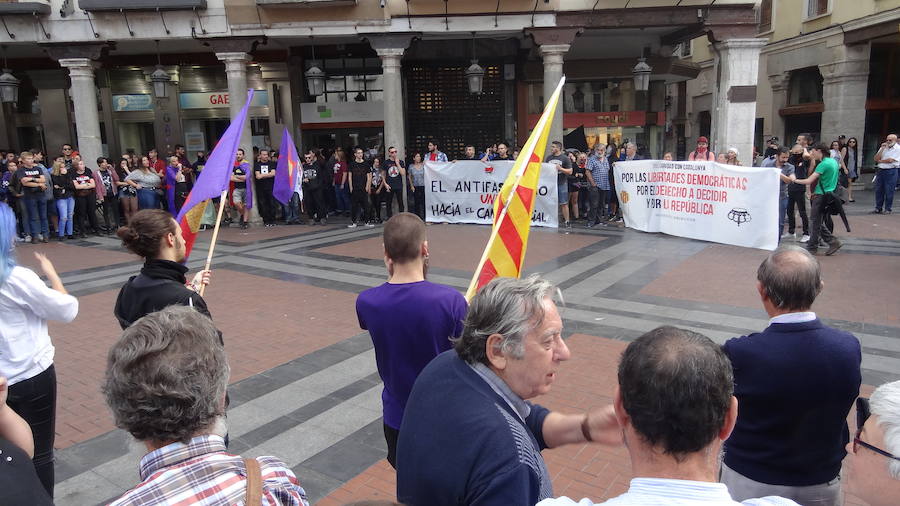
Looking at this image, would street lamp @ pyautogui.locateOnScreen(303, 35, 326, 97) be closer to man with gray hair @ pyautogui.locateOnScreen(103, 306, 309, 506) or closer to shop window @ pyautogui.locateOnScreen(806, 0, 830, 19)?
man with gray hair @ pyautogui.locateOnScreen(103, 306, 309, 506)

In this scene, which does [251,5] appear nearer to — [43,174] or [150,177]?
[150,177]

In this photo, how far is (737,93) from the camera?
14875mm

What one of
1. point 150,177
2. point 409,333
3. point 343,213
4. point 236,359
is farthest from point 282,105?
point 409,333

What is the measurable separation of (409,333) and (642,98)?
20.4 m

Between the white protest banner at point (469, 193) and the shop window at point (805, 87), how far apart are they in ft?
52.3

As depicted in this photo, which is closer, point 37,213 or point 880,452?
point 880,452


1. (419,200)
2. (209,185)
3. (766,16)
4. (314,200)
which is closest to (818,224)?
(419,200)

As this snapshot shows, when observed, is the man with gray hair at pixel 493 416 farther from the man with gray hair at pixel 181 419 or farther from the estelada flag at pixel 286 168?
the estelada flag at pixel 286 168

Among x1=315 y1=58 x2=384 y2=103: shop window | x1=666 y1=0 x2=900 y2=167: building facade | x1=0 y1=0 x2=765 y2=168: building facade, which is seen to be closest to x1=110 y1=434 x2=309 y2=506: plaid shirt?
x1=0 y1=0 x2=765 y2=168: building facade

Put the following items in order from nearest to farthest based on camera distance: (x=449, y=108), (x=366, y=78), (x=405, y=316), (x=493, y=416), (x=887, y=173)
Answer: (x=493, y=416), (x=405, y=316), (x=887, y=173), (x=366, y=78), (x=449, y=108)

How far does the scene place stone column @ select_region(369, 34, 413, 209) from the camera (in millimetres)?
15352

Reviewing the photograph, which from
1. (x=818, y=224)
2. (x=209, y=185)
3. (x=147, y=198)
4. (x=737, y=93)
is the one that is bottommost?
(x=818, y=224)

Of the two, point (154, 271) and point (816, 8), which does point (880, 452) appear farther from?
point (816, 8)

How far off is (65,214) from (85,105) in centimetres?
301
